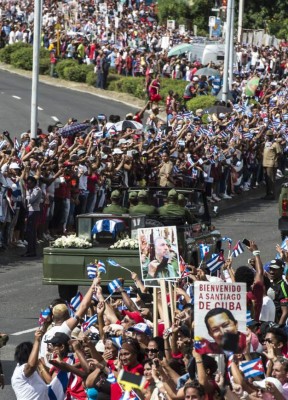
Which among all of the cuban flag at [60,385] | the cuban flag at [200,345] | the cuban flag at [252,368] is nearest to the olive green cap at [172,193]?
the cuban flag at [60,385]

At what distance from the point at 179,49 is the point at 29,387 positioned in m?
46.4

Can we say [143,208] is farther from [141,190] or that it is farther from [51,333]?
[51,333]

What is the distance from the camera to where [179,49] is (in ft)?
193

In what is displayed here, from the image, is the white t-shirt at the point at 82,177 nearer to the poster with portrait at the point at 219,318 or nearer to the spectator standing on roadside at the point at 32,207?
the spectator standing on roadside at the point at 32,207

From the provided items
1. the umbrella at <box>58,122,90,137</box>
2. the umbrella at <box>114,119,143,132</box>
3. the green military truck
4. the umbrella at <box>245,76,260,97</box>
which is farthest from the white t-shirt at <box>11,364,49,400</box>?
the umbrella at <box>245,76,260,97</box>

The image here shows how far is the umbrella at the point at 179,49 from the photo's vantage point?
58.7 metres

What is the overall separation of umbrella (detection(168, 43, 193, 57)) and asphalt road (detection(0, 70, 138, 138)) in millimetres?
3424

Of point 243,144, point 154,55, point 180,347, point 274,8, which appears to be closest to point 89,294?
point 180,347

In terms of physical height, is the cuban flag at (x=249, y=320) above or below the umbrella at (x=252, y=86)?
above

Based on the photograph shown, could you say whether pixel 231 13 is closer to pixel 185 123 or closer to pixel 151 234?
pixel 185 123

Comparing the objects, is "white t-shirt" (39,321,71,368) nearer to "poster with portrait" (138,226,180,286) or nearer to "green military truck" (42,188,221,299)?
"poster with portrait" (138,226,180,286)

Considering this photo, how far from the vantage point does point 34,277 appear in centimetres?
2570

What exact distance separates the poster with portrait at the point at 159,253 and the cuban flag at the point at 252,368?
14.7 feet

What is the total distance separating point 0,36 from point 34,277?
38149 mm
